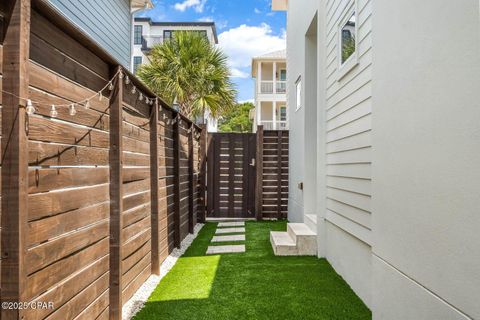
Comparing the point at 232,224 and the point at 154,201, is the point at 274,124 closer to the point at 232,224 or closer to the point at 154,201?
the point at 232,224

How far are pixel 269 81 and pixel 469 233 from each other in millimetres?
18640

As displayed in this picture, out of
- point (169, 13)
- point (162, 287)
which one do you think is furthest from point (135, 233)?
point (169, 13)

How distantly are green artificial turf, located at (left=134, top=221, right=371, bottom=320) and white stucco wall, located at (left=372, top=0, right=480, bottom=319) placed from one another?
2.16ft

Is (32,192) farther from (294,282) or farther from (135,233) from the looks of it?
(294,282)

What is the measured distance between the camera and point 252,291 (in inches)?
142

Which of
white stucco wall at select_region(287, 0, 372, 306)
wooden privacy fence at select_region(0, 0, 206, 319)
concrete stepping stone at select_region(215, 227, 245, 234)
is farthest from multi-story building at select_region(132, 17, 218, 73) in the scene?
wooden privacy fence at select_region(0, 0, 206, 319)

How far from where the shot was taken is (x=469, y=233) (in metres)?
1.59

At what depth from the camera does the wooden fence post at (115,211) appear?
2.73 meters

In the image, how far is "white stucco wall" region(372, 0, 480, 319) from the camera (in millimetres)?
1597

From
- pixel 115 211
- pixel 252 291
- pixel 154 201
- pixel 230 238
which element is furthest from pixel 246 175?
pixel 115 211

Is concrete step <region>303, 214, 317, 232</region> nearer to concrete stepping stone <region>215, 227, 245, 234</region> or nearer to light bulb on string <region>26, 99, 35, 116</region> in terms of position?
concrete stepping stone <region>215, 227, 245, 234</region>

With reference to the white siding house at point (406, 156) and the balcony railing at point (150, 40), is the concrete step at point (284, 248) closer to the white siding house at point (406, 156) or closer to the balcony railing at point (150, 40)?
the white siding house at point (406, 156)

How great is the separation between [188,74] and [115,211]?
8.31 metres

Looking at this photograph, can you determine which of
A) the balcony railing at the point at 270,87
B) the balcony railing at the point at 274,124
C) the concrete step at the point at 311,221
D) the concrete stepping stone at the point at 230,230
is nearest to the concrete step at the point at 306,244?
the concrete step at the point at 311,221
